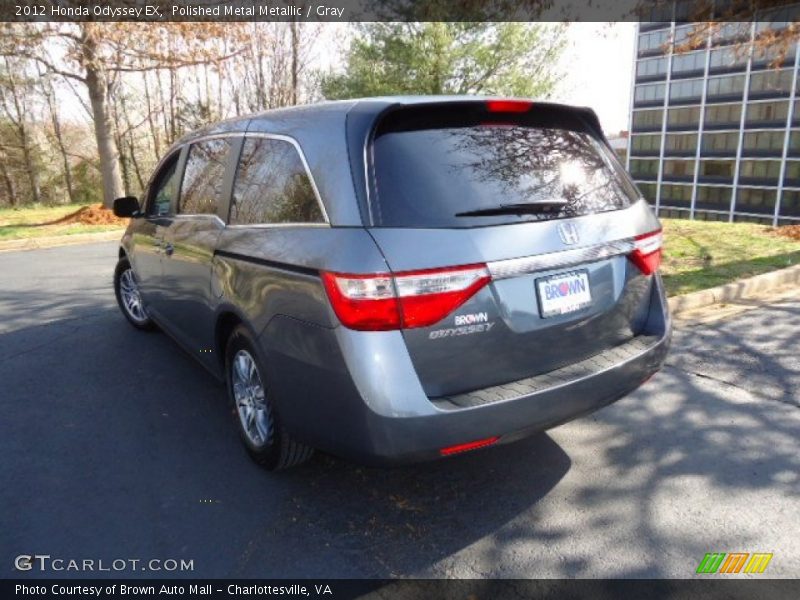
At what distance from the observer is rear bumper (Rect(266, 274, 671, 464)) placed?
2.10m

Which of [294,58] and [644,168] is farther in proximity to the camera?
[644,168]

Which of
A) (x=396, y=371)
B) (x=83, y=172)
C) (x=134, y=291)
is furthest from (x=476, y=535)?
(x=83, y=172)

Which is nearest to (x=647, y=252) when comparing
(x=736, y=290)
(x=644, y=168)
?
(x=736, y=290)

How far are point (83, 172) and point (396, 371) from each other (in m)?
36.9

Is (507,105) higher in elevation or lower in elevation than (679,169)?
higher

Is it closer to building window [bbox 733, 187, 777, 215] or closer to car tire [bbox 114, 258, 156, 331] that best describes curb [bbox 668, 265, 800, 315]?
car tire [bbox 114, 258, 156, 331]

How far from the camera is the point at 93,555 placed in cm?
236

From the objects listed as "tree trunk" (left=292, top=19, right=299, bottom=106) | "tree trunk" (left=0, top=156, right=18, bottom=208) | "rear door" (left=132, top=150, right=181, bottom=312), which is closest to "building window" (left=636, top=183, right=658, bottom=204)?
"tree trunk" (left=292, top=19, right=299, bottom=106)

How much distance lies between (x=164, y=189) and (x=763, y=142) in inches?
3238

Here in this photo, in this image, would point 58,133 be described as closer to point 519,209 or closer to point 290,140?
point 290,140

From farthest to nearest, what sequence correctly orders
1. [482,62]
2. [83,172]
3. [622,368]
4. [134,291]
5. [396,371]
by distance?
[83,172] < [482,62] < [134,291] < [622,368] < [396,371]

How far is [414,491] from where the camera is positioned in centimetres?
279

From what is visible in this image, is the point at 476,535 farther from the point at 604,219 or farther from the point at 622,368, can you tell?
→ the point at 604,219

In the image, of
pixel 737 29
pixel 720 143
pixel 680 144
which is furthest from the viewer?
pixel 680 144
